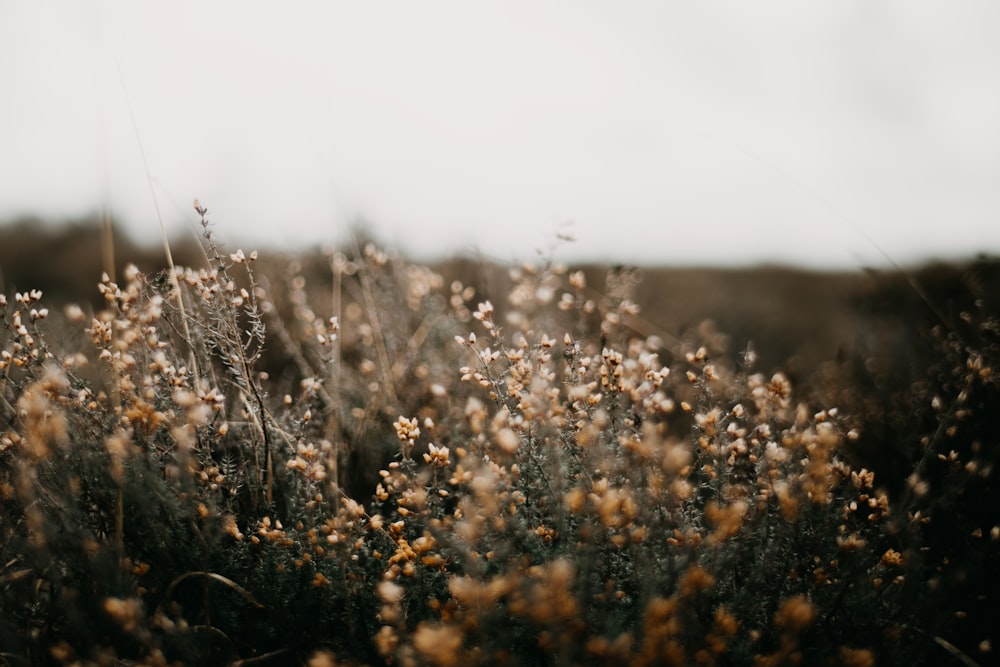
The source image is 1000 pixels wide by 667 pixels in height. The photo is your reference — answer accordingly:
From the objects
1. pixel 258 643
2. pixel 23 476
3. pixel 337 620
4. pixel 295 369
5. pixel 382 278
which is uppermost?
pixel 382 278

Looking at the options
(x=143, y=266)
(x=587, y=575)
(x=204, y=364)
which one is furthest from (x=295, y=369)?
(x=143, y=266)

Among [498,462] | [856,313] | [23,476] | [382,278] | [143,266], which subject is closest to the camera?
[23,476]

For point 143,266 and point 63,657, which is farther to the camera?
point 143,266

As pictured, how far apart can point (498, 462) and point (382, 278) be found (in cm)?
204

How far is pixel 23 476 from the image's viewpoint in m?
1.39

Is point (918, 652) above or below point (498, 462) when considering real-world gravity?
below

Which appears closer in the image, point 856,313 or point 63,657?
point 63,657

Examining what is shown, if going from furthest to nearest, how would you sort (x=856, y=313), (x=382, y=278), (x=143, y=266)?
(x=143, y=266) < (x=856, y=313) < (x=382, y=278)

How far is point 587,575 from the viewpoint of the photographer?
4.16ft

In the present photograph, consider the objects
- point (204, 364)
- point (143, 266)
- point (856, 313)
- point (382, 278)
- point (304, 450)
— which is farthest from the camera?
point (143, 266)

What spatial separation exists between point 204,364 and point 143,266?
5578 mm

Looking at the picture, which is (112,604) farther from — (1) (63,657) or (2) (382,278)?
(2) (382,278)

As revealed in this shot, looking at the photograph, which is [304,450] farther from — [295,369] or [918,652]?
[295,369]

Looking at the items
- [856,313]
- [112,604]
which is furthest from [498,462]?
[856,313]
